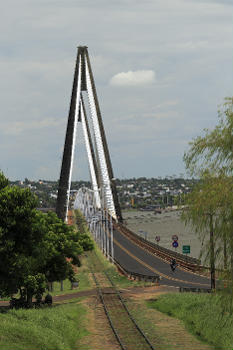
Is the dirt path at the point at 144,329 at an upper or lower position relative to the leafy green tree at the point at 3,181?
lower

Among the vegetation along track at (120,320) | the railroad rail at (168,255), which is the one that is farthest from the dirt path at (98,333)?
the railroad rail at (168,255)

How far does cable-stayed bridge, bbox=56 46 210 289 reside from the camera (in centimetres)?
7228

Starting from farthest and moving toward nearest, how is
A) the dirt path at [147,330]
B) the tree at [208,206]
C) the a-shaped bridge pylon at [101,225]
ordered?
the a-shaped bridge pylon at [101,225], the dirt path at [147,330], the tree at [208,206]

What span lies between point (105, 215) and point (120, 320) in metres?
78.4

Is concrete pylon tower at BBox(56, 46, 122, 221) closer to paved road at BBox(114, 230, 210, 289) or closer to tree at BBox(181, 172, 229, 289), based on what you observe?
paved road at BBox(114, 230, 210, 289)

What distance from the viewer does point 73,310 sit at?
37594 millimetres

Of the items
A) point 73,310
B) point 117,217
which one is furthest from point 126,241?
point 73,310

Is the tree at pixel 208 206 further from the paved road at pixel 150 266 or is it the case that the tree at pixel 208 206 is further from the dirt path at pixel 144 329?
the paved road at pixel 150 266

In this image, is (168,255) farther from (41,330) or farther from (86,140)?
(86,140)

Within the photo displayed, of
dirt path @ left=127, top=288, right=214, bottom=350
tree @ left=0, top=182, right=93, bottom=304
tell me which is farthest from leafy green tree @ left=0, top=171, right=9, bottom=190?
dirt path @ left=127, top=288, right=214, bottom=350

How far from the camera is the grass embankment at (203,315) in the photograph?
26.0 metres

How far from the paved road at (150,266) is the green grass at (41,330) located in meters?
24.1

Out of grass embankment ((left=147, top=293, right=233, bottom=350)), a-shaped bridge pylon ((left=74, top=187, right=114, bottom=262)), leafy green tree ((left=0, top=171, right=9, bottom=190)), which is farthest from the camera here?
a-shaped bridge pylon ((left=74, top=187, right=114, bottom=262))

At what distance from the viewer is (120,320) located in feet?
112
